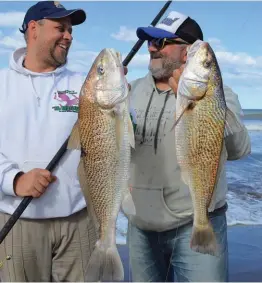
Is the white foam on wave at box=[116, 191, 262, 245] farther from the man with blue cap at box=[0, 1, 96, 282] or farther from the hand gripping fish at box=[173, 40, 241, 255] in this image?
the hand gripping fish at box=[173, 40, 241, 255]

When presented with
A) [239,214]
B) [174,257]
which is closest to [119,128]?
[174,257]

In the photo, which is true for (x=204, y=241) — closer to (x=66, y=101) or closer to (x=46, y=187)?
(x=46, y=187)

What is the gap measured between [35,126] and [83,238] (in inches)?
35.6

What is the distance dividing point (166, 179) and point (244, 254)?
372 cm

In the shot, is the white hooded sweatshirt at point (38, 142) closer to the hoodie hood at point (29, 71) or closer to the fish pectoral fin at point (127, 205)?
the hoodie hood at point (29, 71)

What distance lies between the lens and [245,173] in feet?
45.6

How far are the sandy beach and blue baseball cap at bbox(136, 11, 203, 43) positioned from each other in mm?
3362

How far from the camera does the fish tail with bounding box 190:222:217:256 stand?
9.61ft

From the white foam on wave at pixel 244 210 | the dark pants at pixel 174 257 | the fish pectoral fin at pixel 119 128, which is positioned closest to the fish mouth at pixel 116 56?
the fish pectoral fin at pixel 119 128

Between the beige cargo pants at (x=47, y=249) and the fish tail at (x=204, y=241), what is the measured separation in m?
1.05

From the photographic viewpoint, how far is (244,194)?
439 inches

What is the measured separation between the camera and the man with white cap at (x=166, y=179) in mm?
3645

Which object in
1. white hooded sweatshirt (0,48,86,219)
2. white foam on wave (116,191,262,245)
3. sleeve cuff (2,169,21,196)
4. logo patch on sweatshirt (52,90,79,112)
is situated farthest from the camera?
white foam on wave (116,191,262,245)

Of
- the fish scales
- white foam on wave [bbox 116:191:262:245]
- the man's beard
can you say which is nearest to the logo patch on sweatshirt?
the man's beard
